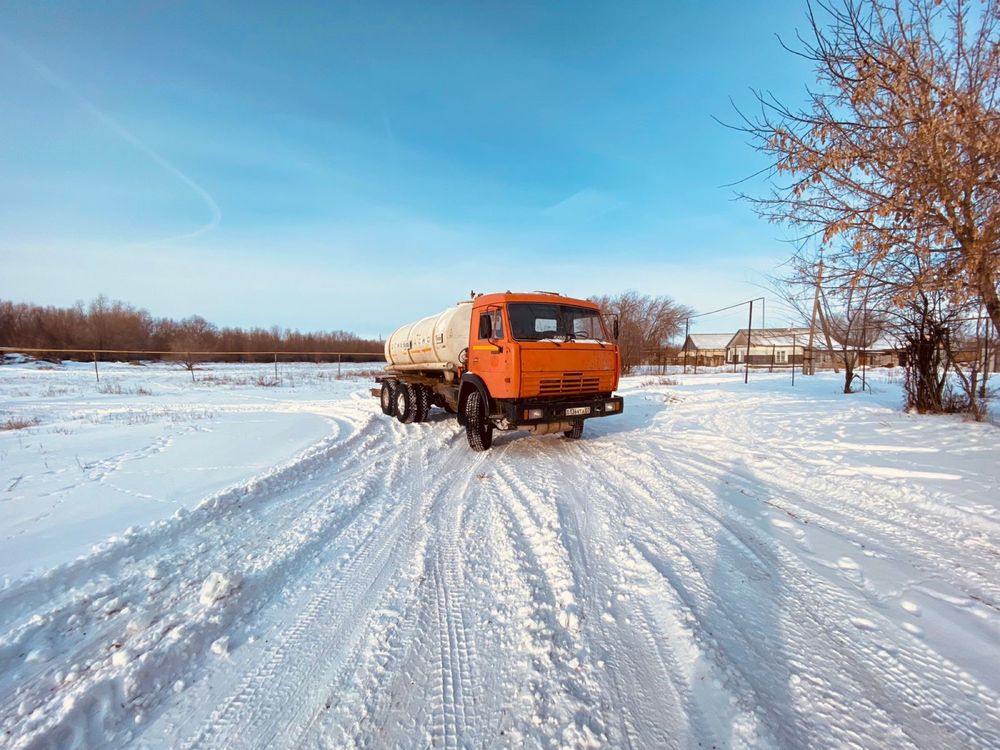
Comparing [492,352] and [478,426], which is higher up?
[492,352]

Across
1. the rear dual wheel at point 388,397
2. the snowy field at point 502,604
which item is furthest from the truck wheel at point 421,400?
the snowy field at point 502,604

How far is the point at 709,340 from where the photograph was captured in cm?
7406

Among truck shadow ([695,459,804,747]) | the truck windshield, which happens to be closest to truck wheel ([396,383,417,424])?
the truck windshield

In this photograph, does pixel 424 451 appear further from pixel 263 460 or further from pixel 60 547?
pixel 60 547

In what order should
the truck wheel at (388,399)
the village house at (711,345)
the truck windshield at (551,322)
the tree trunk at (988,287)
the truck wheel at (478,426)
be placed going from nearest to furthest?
the tree trunk at (988,287), the truck windshield at (551,322), the truck wheel at (478,426), the truck wheel at (388,399), the village house at (711,345)

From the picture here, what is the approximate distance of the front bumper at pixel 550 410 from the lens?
6.52 metres

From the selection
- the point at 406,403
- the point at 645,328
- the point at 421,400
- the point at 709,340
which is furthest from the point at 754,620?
the point at 709,340

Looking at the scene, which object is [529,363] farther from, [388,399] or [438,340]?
[388,399]

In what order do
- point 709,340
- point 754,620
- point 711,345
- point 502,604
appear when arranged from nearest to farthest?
point 754,620 → point 502,604 → point 711,345 → point 709,340

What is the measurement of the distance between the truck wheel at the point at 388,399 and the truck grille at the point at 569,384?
591 cm

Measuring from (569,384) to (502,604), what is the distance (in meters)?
4.64

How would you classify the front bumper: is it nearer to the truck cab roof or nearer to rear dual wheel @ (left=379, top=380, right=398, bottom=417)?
the truck cab roof

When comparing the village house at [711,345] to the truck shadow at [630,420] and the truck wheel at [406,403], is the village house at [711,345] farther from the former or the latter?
the truck wheel at [406,403]

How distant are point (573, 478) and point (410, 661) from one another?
12.0 ft
